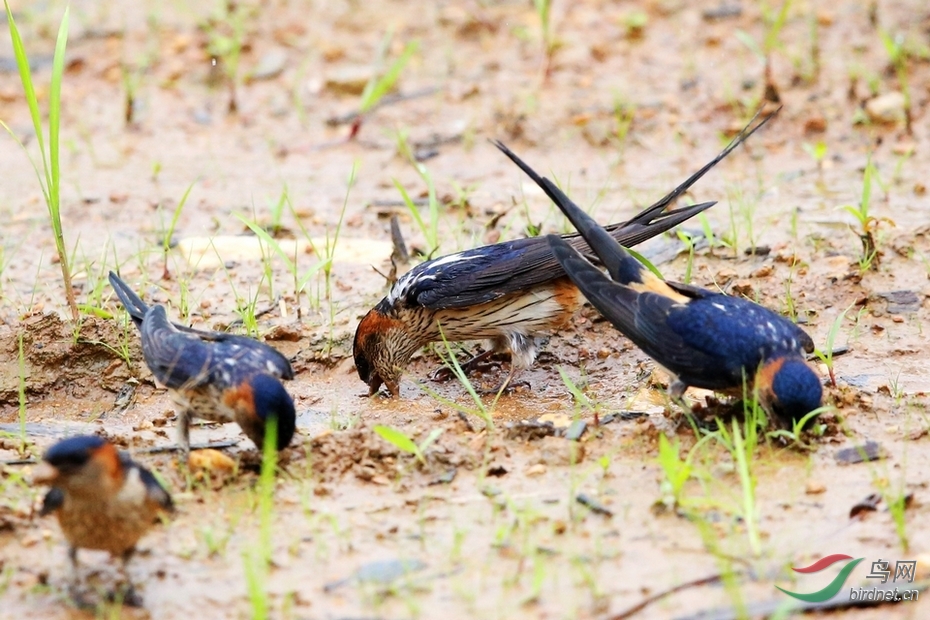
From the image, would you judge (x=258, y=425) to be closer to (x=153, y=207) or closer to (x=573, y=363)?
(x=573, y=363)

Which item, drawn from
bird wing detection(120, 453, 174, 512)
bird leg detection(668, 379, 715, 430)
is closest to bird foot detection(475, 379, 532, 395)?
bird leg detection(668, 379, 715, 430)

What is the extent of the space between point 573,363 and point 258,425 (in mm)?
2271

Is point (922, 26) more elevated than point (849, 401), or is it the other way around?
point (922, 26)

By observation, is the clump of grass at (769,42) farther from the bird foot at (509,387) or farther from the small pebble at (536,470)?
the small pebble at (536,470)

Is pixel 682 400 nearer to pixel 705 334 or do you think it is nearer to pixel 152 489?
pixel 705 334

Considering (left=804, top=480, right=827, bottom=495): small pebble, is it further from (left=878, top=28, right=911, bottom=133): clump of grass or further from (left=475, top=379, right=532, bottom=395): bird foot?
(left=878, top=28, right=911, bottom=133): clump of grass

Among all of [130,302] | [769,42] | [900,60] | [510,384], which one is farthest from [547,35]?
[130,302]

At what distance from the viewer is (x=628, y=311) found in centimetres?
501

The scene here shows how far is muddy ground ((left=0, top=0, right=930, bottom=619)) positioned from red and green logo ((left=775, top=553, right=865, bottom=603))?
4 centimetres

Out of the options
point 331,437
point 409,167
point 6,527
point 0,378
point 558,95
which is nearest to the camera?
point 6,527

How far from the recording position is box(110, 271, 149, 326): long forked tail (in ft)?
17.5

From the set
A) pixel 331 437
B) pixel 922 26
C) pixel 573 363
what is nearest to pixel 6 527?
pixel 331 437

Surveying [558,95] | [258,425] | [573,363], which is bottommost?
[573,363]

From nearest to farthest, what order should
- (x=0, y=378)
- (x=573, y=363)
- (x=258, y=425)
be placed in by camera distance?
1. (x=258, y=425)
2. (x=0, y=378)
3. (x=573, y=363)
